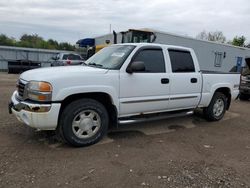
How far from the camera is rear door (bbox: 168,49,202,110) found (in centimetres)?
543

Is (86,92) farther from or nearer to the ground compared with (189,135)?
farther from the ground

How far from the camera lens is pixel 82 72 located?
425 centimetres

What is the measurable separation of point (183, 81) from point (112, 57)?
1.70 metres

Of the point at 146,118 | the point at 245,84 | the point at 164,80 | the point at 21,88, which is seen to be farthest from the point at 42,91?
the point at 245,84

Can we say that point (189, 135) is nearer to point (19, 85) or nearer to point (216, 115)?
point (216, 115)

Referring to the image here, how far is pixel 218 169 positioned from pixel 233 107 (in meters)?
5.80

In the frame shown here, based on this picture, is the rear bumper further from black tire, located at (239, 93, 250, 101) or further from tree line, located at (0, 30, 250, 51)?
tree line, located at (0, 30, 250, 51)

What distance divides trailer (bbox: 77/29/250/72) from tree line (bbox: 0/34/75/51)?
24.5 metres

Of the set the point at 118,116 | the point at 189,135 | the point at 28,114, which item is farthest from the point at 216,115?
the point at 28,114

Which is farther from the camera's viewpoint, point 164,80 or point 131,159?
point 164,80

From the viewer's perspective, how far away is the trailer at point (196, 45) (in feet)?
48.0

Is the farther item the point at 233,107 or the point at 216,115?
the point at 233,107

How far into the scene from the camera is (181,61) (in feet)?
18.7

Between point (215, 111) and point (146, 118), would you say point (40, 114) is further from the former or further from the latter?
point (215, 111)
